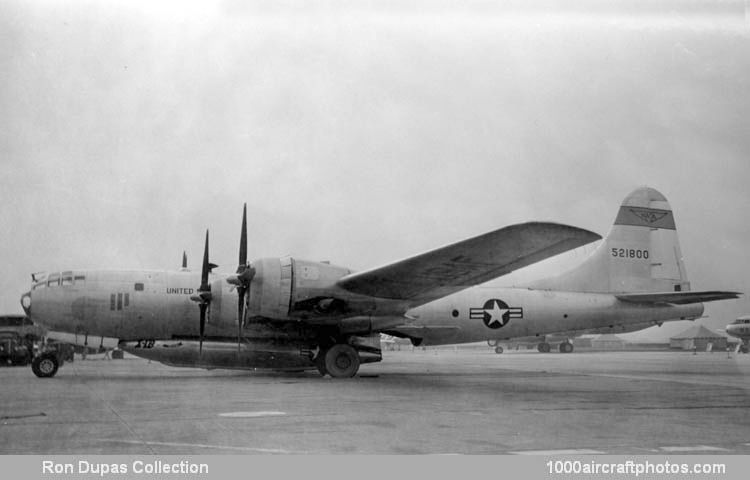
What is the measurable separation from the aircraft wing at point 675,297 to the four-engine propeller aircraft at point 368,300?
32mm

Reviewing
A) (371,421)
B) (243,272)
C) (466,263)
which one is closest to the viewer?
(371,421)

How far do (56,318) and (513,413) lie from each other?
1279cm

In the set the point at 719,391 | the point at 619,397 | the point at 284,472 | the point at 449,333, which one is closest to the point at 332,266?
the point at 449,333

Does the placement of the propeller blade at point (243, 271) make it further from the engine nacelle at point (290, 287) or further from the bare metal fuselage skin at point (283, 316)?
the bare metal fuselage skin at point (283, 316)

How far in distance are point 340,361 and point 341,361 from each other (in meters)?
0.03

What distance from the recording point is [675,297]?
17703 millimetres

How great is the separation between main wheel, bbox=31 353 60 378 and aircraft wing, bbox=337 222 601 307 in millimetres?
7867

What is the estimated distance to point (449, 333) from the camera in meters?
17.9

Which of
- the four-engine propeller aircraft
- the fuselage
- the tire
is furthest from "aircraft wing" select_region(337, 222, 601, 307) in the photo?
the tire

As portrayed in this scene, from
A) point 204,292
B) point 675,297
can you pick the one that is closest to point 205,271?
point 204,292

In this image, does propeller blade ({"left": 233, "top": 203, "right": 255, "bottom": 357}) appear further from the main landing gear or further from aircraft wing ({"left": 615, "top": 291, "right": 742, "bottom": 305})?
aircraft wing ({"left": 615, "top": 291, "right": 742, "bottom": 305})

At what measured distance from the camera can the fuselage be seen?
52.9ft

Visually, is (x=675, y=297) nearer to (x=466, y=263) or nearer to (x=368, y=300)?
(x=466, y=263)

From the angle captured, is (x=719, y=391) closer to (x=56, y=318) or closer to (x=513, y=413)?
(x=513, y=413)
